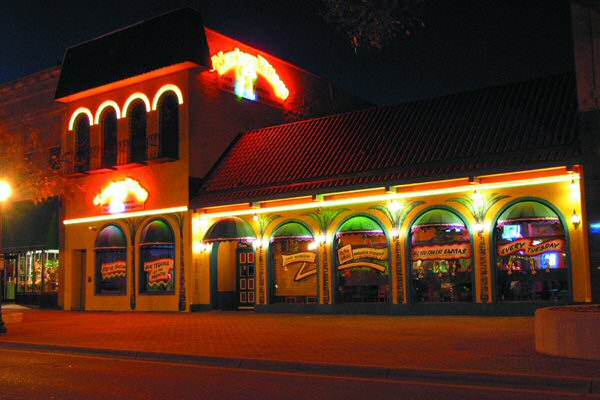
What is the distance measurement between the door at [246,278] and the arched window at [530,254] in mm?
10170

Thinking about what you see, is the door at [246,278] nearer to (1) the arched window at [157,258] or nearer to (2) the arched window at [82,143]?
(1) the arched window at [157,258]

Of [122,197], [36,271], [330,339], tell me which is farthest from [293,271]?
[36,271]

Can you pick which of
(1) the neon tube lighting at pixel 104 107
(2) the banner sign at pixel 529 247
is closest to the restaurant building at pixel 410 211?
(2) the banner sign at pixel 529 247

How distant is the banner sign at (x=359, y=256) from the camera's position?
21745mm

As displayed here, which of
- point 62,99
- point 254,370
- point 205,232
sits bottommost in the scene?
point 254,370

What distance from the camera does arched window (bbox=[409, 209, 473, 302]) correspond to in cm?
2022

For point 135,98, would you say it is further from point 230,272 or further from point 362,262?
point 362,262

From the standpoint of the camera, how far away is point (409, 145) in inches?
859

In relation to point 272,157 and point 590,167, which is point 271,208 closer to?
point 272,157

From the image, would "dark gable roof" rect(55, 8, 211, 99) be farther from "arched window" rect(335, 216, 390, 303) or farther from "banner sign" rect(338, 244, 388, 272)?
"banner sign" rect(338, 244, 388, 272)

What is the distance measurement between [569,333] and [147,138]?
1906 centimetres

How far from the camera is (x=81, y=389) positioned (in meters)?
9.82

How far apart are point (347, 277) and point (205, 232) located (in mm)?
6027

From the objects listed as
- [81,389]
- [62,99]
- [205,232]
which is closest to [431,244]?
[205,232]
